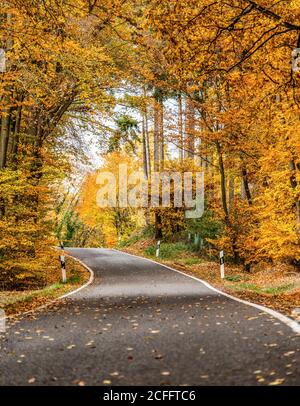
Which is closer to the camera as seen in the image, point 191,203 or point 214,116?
point 214,116

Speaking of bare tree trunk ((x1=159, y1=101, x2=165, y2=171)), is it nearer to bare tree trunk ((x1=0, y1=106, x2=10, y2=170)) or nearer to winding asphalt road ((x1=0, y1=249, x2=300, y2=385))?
bare tree trunk ((x1=0, y1=106, x2=10, y2=170))

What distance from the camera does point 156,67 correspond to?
24453mm

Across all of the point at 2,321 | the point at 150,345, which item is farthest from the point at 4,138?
→ the point at 150,345

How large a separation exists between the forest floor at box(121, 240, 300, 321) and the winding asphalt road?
1292 mm

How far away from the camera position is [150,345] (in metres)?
6.22

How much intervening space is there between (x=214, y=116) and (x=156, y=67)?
5.06 m

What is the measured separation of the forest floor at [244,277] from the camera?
11.1m

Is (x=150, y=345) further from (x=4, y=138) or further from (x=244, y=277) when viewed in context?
(x=244, y=277)

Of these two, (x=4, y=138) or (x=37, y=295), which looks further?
(x=4, y=138)

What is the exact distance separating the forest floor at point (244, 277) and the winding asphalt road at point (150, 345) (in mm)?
1292

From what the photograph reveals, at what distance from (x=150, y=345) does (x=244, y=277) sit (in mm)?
13870

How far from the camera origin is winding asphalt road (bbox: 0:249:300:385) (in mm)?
4777
